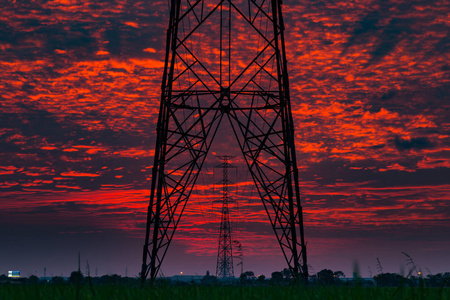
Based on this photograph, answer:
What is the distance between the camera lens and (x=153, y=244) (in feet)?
83.5

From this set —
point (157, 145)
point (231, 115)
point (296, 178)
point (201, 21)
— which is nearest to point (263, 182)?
point (296, 178)

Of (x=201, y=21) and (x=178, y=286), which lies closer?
(x=178, y=286)

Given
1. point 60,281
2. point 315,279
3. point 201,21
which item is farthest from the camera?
point 201,21

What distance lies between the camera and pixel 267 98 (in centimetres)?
2689

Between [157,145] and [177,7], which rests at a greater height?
[177,7]

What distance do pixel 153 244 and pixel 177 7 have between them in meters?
10.2

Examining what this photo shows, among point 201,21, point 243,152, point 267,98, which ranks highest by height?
point 201,21

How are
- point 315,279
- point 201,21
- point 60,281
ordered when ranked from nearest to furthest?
point 315,279
point 60,281
point 201,21

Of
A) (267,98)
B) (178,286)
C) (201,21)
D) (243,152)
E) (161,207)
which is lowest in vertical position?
(178,286)

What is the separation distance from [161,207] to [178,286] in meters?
18.3

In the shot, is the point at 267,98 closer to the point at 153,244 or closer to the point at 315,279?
the point at 153,244

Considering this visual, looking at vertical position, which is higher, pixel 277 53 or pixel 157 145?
pixel 277 53

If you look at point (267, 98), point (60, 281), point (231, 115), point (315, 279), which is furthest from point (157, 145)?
point (315, 279)

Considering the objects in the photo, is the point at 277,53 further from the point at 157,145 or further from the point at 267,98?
the point at 157,145
